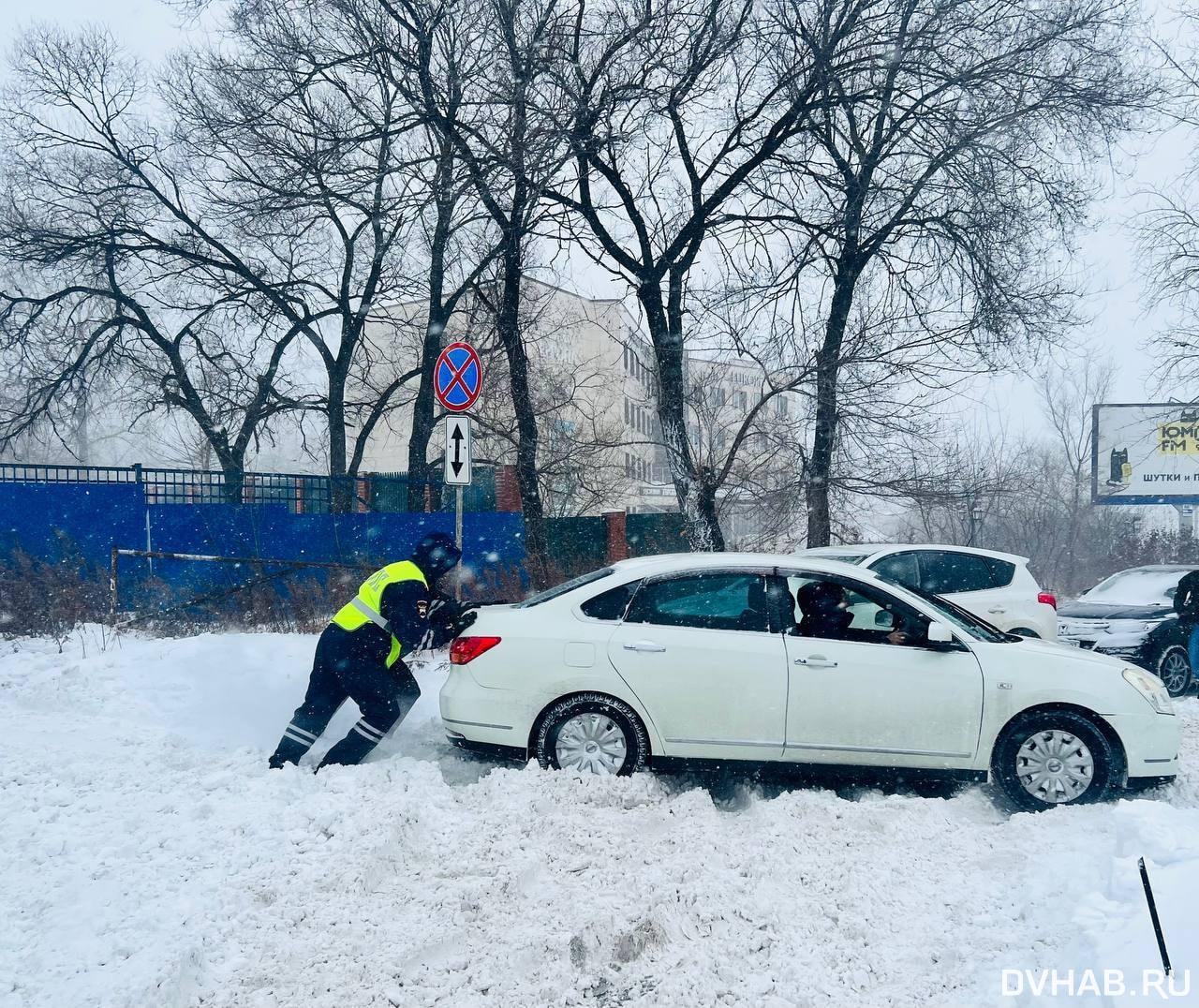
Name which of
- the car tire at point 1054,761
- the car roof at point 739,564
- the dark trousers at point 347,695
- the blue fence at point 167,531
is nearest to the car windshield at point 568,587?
the car roof at point 739,564

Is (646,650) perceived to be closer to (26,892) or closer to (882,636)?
(882,636)

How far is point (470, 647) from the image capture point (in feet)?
19.9

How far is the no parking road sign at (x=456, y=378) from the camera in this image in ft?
29.0

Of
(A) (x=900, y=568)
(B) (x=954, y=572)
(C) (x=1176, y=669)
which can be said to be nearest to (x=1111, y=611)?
(C) (x=1176, y=669)

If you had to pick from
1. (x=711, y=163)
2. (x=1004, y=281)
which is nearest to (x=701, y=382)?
(x=711, y=163)

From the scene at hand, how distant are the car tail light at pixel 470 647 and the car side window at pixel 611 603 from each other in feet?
1.99

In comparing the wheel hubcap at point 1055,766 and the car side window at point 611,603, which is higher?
the car side window at point 611,603

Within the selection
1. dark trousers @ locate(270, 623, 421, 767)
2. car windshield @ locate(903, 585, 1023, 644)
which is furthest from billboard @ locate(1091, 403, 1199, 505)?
dark trousers @ locate(270, 623, 421, 767)

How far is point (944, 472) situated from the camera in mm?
14383

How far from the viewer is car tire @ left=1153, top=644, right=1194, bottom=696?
10406mm

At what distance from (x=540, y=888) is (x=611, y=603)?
206 centimetres

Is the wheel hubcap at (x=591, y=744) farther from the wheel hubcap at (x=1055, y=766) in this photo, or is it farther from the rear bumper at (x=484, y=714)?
the wheel hubcap at (x=1055, y=766)

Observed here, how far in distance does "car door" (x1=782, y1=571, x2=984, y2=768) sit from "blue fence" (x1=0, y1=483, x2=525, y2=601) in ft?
31.1

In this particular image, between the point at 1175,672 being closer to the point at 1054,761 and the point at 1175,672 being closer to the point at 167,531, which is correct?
the point at 1054,761
